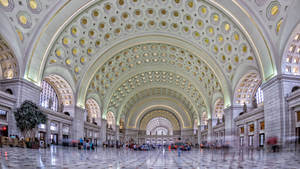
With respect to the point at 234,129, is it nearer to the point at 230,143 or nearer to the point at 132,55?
the point at 230,143

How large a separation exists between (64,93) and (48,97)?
2498 millimetres

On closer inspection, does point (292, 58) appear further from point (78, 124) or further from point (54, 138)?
point (54, 138)

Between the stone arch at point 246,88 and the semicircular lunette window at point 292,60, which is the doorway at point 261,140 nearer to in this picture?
the stone arch at point 246,88

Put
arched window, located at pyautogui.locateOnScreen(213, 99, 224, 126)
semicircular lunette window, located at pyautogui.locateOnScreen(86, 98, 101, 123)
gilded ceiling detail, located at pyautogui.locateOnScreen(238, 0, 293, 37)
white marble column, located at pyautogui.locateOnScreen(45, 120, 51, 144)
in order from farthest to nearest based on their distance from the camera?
semicircular lunette window, located at pyautogui.locateOnScreen(86, 98, 101, 123)
arched window, located at pyautogui.locateOnScreen(213, 99, 224, 126)
white marble column, located at pyautogui.locateOnScreen(45, 120, 51, 144)
gilded ceiling detail, located at pyautogui.locateOnScreen(238, 0, 293, 37)

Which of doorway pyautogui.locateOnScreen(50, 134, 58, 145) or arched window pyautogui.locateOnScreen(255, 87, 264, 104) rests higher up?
arched window pyautogui.locateOnScreen(255, 87, 264, 104)

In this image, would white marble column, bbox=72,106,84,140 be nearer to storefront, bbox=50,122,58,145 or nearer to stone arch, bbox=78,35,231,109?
stone arch, bbox=78,35,231,109

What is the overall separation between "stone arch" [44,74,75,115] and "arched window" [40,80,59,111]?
0.51 m

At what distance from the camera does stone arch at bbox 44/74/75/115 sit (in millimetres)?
33306

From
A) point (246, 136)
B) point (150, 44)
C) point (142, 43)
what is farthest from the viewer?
point (150, 44)

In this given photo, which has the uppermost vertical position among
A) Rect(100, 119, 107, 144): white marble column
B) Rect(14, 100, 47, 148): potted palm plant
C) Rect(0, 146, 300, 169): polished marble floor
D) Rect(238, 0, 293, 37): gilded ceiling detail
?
Rect(238, 0, 293, 37): gilded ceiling detail

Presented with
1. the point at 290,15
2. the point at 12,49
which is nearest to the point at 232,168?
the point at 290,15

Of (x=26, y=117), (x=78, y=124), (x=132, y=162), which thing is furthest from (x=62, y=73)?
(x=132, y=162)

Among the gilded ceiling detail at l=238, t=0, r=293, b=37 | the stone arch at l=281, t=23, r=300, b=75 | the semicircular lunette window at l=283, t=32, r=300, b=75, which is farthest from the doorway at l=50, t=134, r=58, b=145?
the semicircular lunette window at l=283, t=32, r=300, b=75

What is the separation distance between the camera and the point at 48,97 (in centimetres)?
3297
